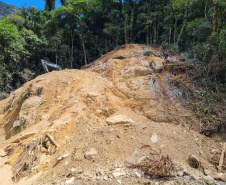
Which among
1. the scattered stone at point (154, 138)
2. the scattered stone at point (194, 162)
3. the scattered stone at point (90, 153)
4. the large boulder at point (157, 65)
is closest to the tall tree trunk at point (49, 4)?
the large boulder at point (157, 65)

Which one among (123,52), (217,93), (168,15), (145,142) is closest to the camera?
(145,142)

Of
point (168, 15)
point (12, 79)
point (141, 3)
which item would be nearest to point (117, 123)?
point (12, 79)

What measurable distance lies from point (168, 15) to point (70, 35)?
32.5 feet

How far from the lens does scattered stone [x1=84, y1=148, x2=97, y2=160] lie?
129 inches

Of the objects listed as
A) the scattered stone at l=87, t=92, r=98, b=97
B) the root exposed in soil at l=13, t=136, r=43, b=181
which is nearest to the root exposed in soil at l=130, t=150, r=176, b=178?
the root exposed in soil at l=13, t=136, r=43, b=181

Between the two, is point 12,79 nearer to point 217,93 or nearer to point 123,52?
point 123,52

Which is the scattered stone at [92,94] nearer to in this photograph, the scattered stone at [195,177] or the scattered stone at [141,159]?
the scattered stone at [141,159]

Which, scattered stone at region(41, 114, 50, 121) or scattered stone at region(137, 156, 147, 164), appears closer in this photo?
scattered stone at region(137, 156, 147, 164)

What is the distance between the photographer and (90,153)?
3326 millimetres

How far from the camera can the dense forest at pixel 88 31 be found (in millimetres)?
11453

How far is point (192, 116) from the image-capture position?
15.3 feet

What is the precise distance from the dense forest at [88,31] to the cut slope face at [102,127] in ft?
17.4

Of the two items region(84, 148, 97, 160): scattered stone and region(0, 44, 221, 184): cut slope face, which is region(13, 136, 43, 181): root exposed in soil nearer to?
region(0, 44, 221, 184): cut slope face

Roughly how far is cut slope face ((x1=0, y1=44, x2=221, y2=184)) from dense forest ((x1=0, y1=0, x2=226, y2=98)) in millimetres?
5293
